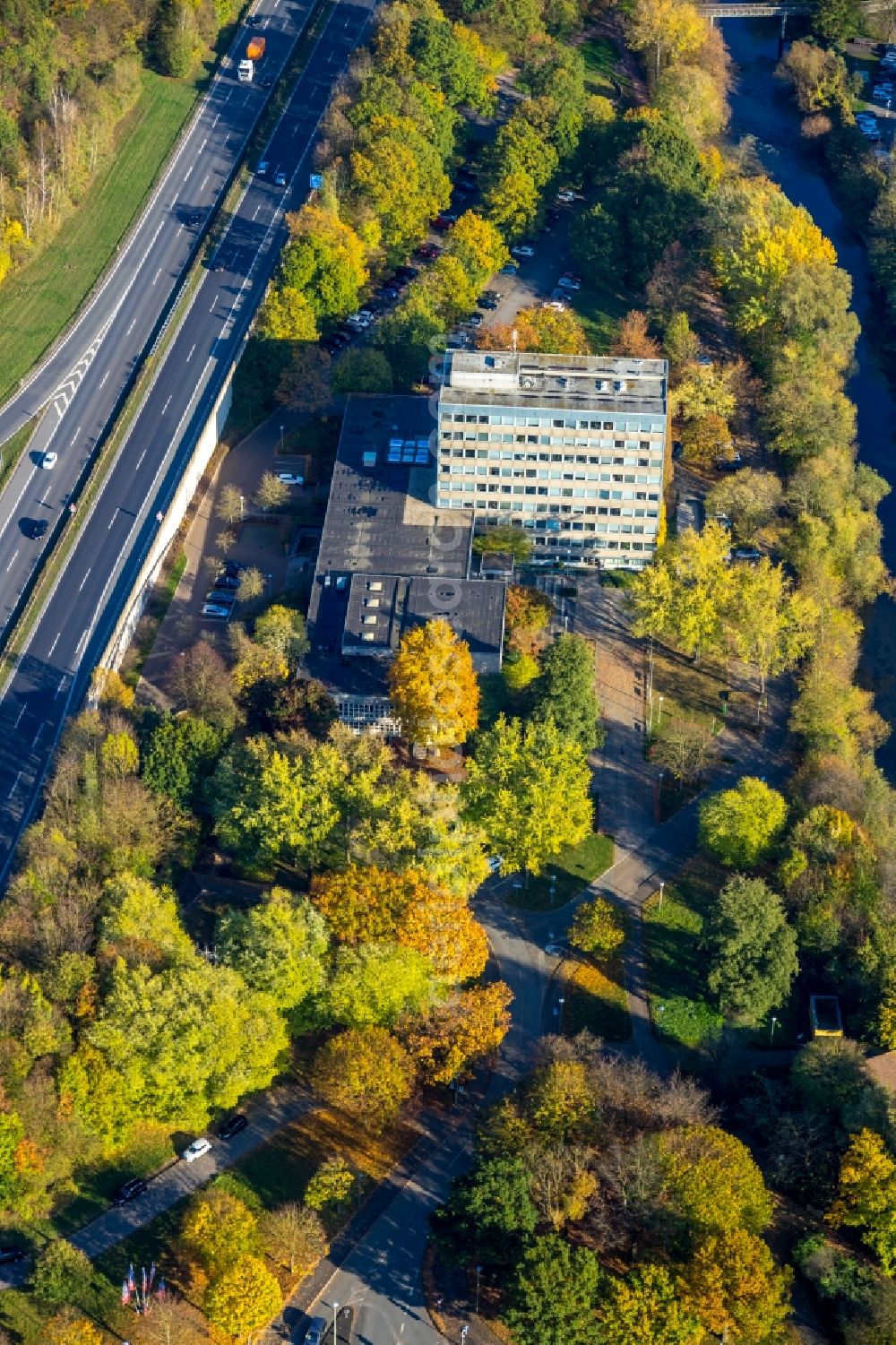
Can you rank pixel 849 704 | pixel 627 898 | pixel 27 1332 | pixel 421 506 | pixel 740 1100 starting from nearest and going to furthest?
pixel 27 1332, pixel 740 1100, pixel 627 898, pixel 849 704, pixel 421 506

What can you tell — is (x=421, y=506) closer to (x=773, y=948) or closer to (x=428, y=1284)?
(x=773, y=948)

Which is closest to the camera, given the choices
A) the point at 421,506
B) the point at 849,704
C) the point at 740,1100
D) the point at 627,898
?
the point at 740,1100

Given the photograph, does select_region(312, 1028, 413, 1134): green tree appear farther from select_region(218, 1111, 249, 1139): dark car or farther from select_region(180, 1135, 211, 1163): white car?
select_region(180, 1135, 211, 1163): white car

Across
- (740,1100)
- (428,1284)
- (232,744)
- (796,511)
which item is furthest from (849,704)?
(428,1284)

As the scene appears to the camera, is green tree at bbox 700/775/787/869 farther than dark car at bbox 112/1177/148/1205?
Yes

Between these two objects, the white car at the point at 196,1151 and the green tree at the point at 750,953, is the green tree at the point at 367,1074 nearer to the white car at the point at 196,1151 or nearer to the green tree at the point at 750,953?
the white car at the point at 196,1151

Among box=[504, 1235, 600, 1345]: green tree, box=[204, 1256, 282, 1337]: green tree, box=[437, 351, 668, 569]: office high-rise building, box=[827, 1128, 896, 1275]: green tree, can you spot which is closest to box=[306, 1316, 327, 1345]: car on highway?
box=[204, 1256, 282, 1337]: green tree
